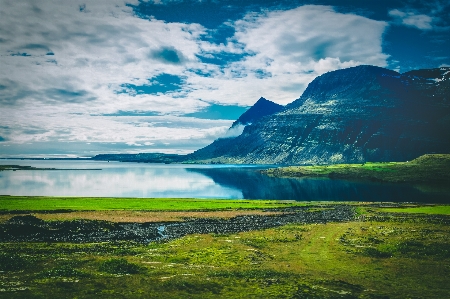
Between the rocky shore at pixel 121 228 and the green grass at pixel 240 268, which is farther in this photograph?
the rocky shore at pixel 121 228

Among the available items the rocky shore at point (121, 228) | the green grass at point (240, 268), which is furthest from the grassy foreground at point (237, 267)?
the rocky shore at point (121, 228)

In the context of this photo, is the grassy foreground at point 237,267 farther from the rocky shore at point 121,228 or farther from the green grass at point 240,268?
the rocky shore at point 121,228

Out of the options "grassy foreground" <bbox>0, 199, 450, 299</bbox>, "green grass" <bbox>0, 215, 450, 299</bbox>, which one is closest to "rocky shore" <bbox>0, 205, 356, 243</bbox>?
"grassy foreground" <bbox>0, 199, 450, 299</bbox>

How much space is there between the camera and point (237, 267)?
2741 centimetres

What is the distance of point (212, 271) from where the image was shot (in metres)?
26.0

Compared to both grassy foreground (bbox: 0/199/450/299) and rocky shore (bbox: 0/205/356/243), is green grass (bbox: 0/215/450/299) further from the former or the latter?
rocky shore (bbox: 0/205/356/243)

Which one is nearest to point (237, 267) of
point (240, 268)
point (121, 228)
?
point (240, 268)

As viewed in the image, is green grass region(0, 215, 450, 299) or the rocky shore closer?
green grass region(0, 215, 450, 299)

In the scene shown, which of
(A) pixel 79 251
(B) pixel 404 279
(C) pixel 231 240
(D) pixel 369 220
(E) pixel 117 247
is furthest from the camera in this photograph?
(D) pixel 369 220

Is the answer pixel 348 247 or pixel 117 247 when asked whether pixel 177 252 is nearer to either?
pixel 117 247

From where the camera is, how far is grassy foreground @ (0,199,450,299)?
2130cm

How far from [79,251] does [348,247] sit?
2911cm

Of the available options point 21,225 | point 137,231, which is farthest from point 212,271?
point 21,225

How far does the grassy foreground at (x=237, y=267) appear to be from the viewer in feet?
69.9
